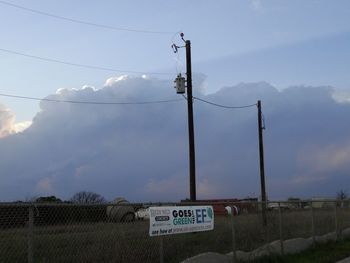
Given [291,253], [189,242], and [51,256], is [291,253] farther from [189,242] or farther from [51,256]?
[51,256]

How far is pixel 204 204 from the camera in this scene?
12.2 m

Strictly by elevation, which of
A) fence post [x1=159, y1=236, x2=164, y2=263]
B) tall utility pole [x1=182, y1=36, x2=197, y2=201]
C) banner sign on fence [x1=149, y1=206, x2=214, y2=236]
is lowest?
fence post [x1=159, y1=236, x2=164, y2=263]

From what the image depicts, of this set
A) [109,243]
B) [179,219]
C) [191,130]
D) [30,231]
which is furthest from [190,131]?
[30,231]

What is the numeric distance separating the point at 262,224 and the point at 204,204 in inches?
147

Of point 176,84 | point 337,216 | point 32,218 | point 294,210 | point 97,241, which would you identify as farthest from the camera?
point 176,84

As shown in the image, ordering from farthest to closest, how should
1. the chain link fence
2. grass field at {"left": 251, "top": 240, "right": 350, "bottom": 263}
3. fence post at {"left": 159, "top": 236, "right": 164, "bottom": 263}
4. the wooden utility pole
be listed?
the wooden utility pole
grass field at {"left": 251, "top": 240, "right": 350, "bottom": 263}
fence post at {"left": 159, "top": 236, "right": 164, "bottom": 263}
the chain link fence

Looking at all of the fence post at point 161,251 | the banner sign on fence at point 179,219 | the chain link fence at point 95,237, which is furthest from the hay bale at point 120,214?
the fence post at point 161,251

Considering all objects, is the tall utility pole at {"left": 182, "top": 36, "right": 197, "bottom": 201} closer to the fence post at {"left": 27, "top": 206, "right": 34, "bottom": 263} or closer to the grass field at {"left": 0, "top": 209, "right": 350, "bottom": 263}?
the grass field at {"left": 0, "top": 209, "right": 350, "bottom": 263}

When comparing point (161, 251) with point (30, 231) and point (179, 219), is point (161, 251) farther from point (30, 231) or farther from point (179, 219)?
point (30, 231)

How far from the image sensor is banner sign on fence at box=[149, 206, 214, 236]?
10.2m

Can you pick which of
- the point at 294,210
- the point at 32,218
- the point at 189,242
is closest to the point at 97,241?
the point at 32,218

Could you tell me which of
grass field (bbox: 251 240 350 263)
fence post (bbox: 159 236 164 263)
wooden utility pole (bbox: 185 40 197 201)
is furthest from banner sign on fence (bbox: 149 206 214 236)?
wooden utility pole (bbox: 185 40 197 201)

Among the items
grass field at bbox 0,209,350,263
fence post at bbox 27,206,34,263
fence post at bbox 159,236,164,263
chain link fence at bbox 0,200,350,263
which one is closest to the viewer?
fence post at bbox 27,206,34,263

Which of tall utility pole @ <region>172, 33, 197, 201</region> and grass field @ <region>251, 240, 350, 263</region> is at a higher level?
tall utility pole @ <region>172, 33, 197, 201</region>
